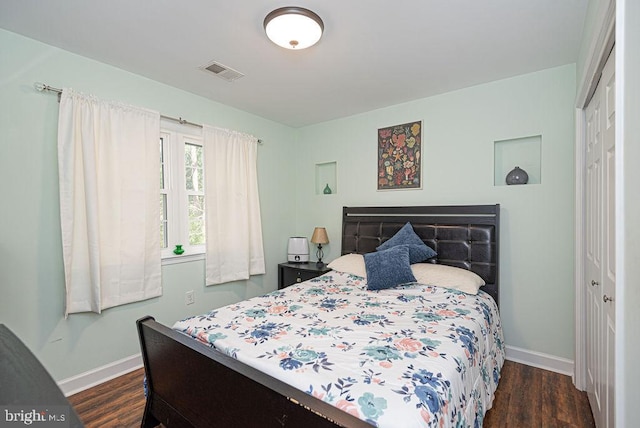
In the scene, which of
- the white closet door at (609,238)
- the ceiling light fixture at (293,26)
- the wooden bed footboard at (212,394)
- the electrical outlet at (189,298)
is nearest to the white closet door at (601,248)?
the white closet door at (609,238)

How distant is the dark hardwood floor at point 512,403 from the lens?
193 centimetres

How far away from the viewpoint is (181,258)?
119 inches

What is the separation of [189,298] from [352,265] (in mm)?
1702

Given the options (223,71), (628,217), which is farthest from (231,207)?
(628,217)

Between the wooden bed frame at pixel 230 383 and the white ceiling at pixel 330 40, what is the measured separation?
50.1 inches

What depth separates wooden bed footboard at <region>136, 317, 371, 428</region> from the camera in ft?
3.37

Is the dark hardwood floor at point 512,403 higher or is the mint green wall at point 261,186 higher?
the mint green wall at point 261,186

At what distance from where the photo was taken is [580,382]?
88.8 inches

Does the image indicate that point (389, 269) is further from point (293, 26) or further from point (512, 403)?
point (293, 26)

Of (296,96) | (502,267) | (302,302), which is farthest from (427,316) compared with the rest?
(296,96)

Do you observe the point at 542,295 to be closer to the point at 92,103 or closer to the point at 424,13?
the point at 424,13

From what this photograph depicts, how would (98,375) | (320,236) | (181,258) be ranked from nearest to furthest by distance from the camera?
(98,375)
(181,258)
(320,236)

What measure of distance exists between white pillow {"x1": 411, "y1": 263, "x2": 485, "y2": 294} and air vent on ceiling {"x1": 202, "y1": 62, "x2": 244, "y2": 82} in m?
2.35

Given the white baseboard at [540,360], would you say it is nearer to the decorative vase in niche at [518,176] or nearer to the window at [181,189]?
the decorative vase in niche at [518,176]
